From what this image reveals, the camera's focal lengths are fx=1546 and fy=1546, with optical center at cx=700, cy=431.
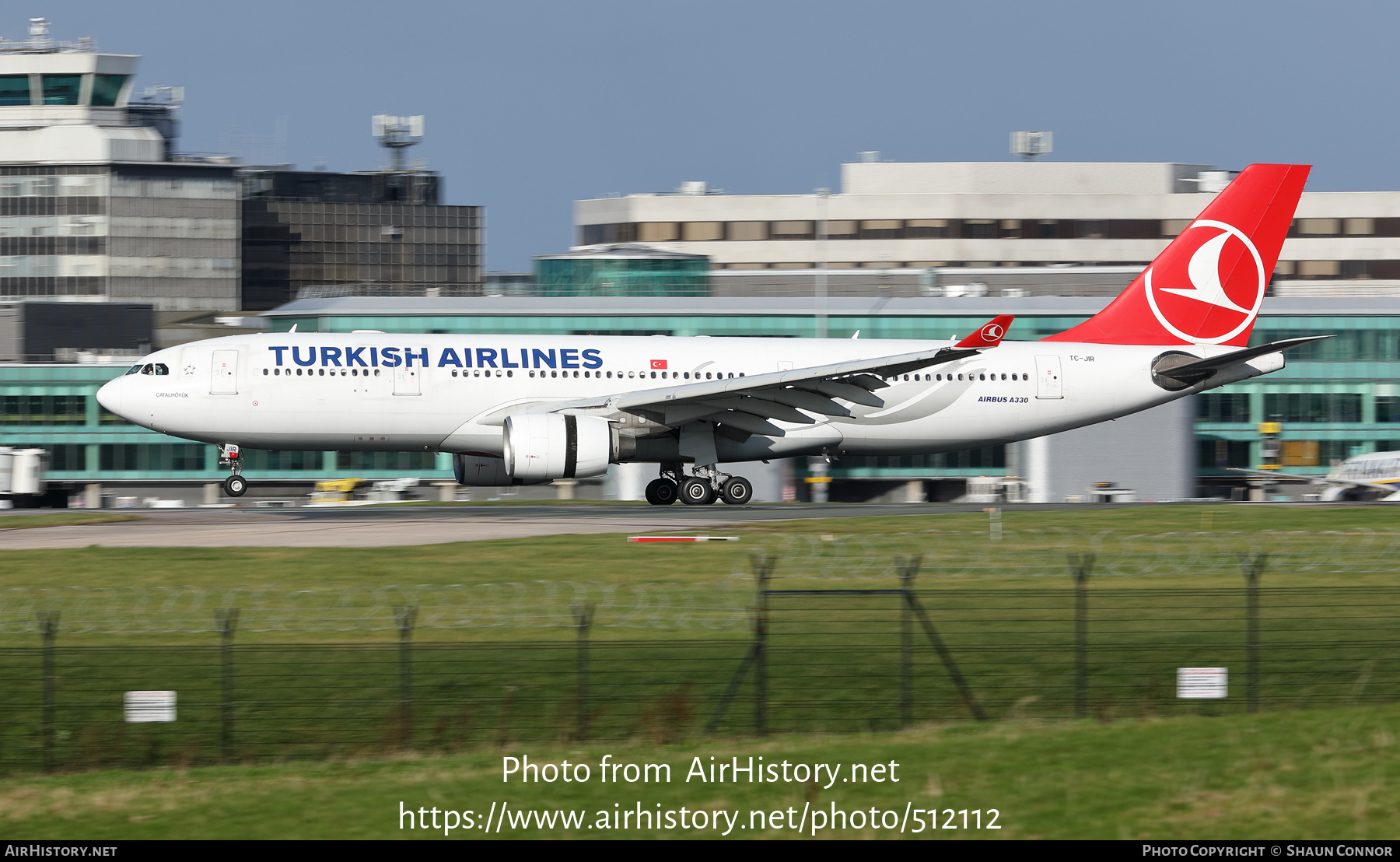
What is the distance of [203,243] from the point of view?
143875mm

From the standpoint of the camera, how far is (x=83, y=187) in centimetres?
13712

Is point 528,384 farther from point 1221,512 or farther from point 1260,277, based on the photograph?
point 1260,277

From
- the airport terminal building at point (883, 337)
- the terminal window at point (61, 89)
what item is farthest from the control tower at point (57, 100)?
the airport terminal building at point (883, 337)

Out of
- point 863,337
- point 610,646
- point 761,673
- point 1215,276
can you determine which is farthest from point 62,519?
point 863,337

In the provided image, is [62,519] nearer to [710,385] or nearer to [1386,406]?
[710,385]

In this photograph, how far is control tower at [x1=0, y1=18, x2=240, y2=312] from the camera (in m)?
136

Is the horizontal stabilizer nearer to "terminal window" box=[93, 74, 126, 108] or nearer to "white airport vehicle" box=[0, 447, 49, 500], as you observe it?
"white airport vehicle" box=[0, 447, 49, 500]

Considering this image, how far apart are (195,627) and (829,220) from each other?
118043 mm

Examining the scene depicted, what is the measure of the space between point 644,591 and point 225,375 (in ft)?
66.7

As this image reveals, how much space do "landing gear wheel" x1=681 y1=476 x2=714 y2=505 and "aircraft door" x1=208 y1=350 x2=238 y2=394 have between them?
11.5 m

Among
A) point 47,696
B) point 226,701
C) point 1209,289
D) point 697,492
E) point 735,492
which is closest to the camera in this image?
point 226,701

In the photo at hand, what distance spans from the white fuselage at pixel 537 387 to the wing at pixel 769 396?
0.51 metres

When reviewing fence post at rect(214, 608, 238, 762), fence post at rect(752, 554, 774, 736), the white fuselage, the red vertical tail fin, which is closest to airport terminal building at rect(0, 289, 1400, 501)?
the red vertical tail fin

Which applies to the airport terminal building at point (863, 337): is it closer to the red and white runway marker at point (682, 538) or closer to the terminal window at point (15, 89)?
the red and white runway marker at point (682, 538)
